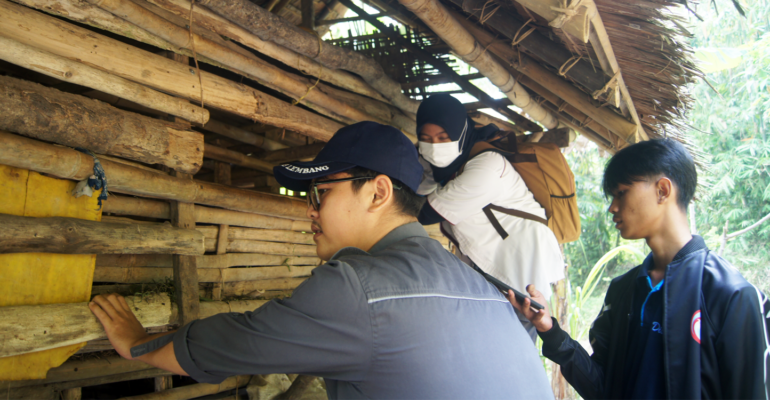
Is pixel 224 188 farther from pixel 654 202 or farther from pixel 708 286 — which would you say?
pixel 708 286

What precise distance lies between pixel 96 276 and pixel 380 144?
180 cm

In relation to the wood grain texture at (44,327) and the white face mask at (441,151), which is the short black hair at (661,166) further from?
the wood grain texture at (44,327)

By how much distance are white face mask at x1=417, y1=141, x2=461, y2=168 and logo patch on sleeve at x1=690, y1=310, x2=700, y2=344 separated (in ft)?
5.21

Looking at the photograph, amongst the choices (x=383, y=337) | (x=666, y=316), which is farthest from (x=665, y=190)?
(x=383, y=337)

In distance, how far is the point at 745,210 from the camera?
15289 millimetres

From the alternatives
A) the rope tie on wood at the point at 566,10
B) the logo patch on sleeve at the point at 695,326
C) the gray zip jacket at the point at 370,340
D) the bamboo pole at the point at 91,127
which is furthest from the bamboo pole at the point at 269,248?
the logo patch on sleeve at the point at 695,326

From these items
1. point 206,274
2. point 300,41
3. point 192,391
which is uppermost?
point 300,41

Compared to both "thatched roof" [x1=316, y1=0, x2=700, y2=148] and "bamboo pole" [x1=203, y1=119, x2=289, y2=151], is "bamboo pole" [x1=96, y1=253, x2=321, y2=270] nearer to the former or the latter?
"bamboo pole" [x1=203, y1=119, x2=289, y2=151]

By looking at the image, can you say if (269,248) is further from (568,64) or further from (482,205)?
(568,64)

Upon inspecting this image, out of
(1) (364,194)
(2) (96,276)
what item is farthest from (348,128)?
(2) (96,276)

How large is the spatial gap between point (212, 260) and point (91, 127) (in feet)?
4.86

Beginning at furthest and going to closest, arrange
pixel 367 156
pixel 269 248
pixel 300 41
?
pixel 269 248 < pixel 300 41 < pixel 367 156

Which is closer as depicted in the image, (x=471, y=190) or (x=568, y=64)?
(x=471, y=190)

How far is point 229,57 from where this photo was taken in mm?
2773
